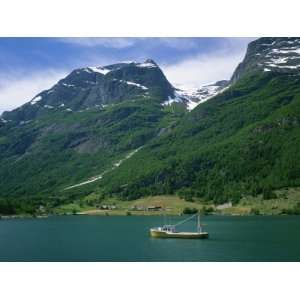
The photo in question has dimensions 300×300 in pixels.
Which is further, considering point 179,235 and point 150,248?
point 179,235

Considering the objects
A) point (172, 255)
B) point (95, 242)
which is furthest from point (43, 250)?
point (172, 255)

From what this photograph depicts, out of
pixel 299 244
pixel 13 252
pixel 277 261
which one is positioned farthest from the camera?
pixel 299 244

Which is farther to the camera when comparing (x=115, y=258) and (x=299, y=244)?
(x=299, y=244)

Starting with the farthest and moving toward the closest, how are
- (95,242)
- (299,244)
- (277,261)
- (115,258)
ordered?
(95,242) → (299,244) → (115,258) → (277,261)

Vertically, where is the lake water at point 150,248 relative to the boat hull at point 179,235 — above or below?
above

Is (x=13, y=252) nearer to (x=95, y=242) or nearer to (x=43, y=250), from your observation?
(x=43, y=250)

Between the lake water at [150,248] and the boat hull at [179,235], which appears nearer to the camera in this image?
the lake water at [150,248]

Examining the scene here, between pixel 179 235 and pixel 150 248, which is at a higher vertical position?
pixel 150 248

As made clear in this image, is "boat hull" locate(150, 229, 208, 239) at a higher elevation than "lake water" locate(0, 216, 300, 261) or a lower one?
lower

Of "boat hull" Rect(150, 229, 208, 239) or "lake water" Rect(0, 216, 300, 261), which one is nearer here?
"lake water" Rect(0, 216, 300, 261)
